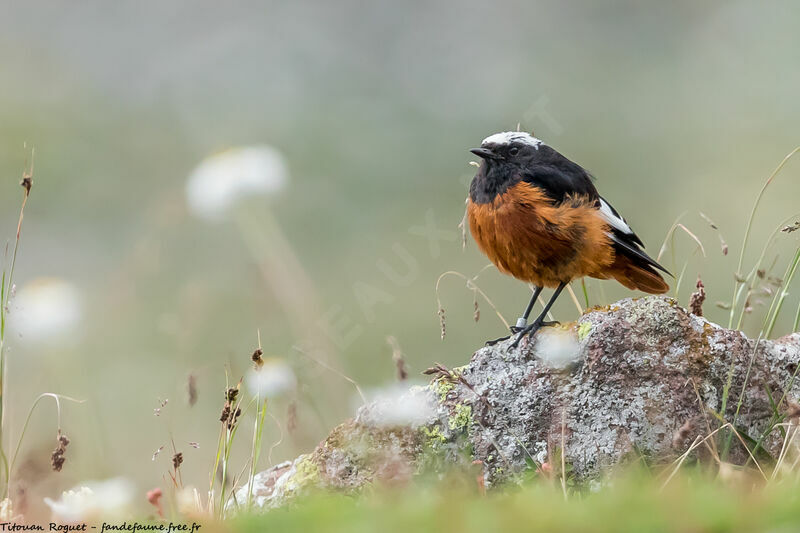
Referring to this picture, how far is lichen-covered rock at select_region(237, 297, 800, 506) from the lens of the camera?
450 cm

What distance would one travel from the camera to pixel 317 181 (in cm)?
2009

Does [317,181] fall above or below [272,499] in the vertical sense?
above

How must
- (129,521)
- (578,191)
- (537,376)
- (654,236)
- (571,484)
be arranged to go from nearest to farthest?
(129,521) → (571,484) → (537,376) → (578,191) → (654,236)

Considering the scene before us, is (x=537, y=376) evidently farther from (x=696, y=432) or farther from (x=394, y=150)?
(x=394, y=150)

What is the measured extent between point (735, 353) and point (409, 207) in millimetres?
14765

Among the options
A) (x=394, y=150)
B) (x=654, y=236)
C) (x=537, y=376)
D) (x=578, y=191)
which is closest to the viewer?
(x=537, y=376)

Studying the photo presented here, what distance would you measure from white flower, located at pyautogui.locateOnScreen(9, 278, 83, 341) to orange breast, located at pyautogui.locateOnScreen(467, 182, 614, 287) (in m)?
2.68

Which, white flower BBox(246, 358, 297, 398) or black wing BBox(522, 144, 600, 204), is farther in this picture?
black wing BBox(522, 144, 600, 204)

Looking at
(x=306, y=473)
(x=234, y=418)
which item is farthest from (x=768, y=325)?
(x=234, y=418)

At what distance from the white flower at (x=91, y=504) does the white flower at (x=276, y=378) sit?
3.66ft

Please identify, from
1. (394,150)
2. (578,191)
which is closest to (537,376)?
(578,191)

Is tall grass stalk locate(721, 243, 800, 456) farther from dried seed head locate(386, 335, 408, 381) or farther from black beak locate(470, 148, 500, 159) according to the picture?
black beak locate(470, 148, 500, 159)

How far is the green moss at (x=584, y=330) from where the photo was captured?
15.5 ft

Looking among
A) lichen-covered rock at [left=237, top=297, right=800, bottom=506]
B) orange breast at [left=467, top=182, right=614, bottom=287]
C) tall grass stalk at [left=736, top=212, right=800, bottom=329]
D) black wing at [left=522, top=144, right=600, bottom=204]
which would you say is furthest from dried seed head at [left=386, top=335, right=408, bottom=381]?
tall grass stalk at [left=736, top=212, right=800, bottom=329]
